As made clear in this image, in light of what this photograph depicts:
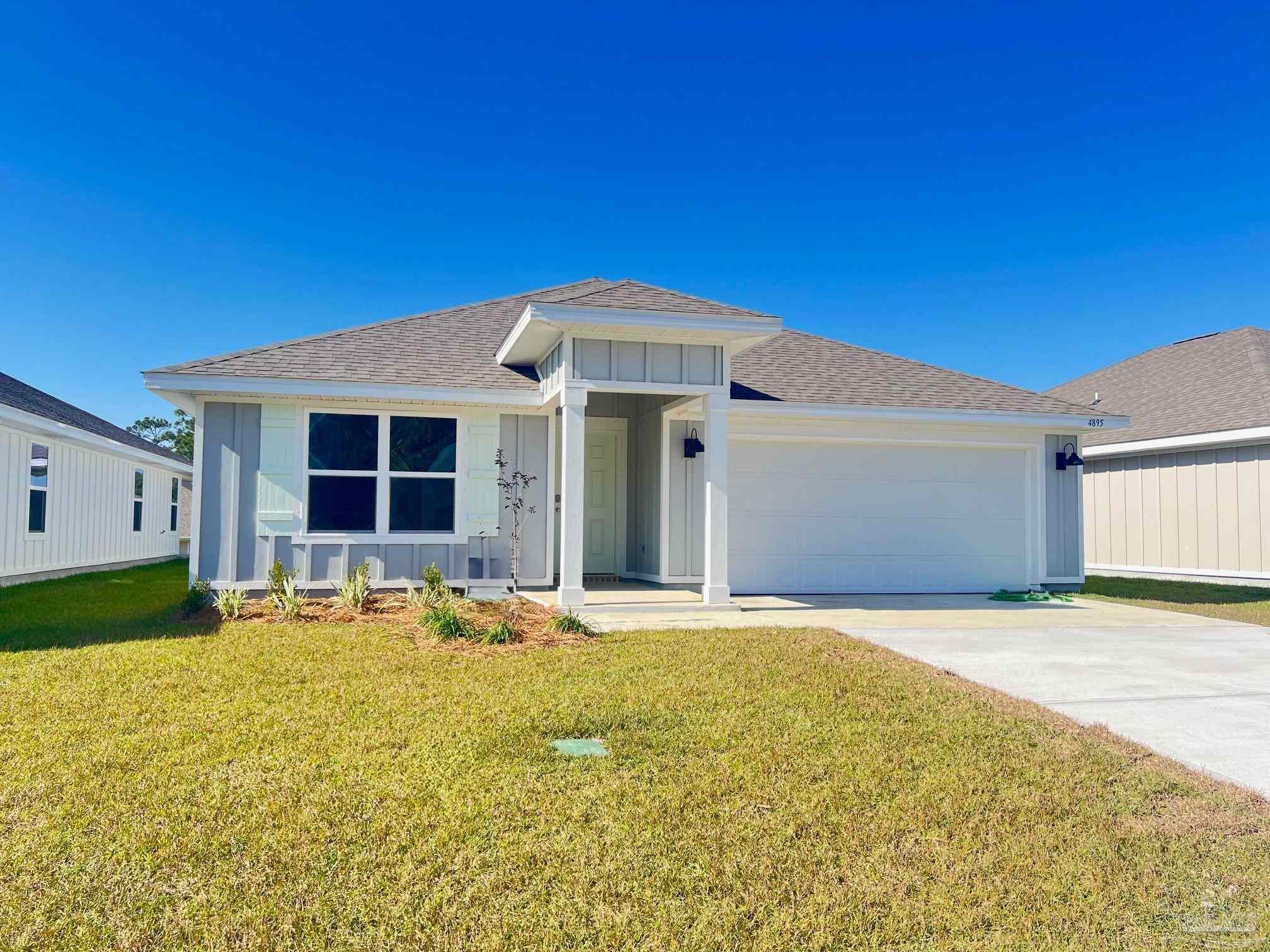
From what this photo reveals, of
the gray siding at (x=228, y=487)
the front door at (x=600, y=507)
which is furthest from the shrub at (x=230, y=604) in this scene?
the front door at (x=600, y=507)

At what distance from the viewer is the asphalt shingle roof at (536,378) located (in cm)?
962

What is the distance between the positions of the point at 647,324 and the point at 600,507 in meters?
4.37

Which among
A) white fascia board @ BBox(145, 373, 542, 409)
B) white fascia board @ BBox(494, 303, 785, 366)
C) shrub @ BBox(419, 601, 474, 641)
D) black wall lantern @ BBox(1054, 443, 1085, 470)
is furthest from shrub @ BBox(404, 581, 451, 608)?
black wall lantern @ BBox(1054, 443, 1085, 470)

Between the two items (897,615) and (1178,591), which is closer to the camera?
(897,615)

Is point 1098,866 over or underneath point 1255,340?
underneath

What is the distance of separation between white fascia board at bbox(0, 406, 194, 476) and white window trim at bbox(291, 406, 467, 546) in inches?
139

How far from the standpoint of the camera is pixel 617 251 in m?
20.2

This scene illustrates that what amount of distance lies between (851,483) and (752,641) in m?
5.26

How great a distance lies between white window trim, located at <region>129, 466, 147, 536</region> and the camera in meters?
17.8

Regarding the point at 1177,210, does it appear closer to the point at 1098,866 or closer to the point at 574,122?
the point at 574,122

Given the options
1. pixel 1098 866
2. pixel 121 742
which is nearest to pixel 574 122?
pixel 121 742

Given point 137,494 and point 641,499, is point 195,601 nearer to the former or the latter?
point 641,499

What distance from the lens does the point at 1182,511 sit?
14.6 meters

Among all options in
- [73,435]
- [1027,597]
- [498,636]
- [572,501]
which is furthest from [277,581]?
[1027,597]
